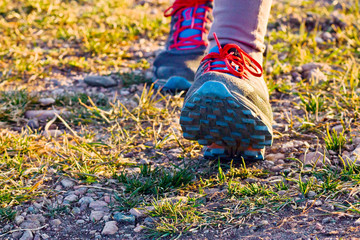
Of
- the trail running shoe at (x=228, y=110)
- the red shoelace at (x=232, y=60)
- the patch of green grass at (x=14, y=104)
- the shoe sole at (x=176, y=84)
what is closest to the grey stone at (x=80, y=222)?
the trail running shoe at (x=228, y=110)

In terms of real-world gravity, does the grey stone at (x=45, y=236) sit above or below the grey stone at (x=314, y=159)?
below

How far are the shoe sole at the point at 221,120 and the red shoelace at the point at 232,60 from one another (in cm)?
28

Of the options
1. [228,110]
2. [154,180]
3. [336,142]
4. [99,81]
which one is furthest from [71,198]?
[99,81]

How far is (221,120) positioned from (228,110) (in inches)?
2.3

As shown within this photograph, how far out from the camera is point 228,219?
178cm

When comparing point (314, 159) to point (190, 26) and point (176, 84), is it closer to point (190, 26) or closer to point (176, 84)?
point (176, 84)

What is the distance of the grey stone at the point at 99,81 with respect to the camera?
10.8 feet

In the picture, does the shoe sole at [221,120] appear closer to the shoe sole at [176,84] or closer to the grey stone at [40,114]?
the shoe sole at [176,84]

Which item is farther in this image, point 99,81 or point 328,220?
point 99,81

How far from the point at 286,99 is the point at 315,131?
52cm

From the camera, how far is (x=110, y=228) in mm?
1793

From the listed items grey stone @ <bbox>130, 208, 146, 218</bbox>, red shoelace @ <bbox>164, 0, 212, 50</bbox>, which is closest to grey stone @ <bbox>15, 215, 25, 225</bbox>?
grey stone @ <bbox>130, 208, 146, 218</bbox>

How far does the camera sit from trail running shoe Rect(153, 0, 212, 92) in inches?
118

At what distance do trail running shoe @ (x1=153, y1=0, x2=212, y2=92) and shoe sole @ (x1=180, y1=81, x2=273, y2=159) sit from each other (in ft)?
3.47
